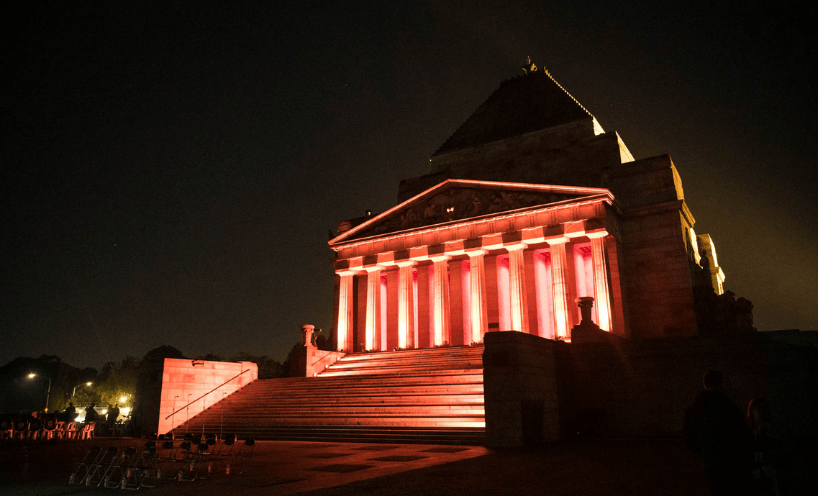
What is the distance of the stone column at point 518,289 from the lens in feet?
106

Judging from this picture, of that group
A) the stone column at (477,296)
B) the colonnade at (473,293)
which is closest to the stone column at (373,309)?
the colonnade at (473,293)

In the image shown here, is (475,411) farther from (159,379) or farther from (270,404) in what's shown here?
(159,379)

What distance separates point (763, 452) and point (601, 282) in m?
24.9

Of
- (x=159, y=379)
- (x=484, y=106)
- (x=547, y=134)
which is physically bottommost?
(x=159, y=379)

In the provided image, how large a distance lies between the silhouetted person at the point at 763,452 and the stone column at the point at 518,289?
24.1 metres

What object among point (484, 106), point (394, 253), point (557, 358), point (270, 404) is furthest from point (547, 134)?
point (270, 404)

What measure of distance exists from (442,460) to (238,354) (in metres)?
106

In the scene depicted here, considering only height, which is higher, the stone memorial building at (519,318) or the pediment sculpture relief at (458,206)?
the pediment sculpture relief at (458,206)

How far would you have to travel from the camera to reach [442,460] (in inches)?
532

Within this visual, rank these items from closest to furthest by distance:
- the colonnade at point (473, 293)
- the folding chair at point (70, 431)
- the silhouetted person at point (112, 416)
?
the folding chair at point (70, 431) → the silhouetted person at point (112, 416) → the colonnade at point (473, 293)

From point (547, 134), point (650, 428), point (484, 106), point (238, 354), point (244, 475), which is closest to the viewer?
point (244, 475)

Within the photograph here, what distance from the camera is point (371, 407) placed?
22.7m

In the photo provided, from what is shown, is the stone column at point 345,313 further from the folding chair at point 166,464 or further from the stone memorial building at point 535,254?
the folding chair at point 166,464

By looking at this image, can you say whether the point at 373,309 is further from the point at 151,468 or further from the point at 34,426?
the point at 151,468
